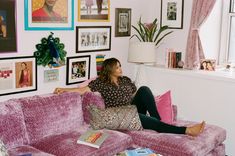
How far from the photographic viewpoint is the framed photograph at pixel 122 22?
4903 millimetres

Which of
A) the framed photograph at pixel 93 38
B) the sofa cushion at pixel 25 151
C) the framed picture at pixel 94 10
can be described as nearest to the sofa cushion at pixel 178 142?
the sofa cushion at pixel 25 151

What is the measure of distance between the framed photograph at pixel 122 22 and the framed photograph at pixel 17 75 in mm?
1449

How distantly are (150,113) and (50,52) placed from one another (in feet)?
4.25

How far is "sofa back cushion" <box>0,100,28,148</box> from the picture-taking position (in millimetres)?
3139

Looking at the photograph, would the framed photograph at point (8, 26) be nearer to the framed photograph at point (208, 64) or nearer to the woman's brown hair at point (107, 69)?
the woman's brown hair at point (107, 69)

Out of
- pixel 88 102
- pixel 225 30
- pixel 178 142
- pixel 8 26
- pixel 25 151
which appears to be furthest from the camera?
pixel 225 30

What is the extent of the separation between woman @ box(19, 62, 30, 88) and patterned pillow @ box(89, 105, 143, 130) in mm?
721

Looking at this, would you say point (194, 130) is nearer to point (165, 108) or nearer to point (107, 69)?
point (165, 108)

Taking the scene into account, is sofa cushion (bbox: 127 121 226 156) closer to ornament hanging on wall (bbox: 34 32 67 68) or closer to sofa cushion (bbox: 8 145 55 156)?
sofa cushion (bbox: 8 145 55 156)

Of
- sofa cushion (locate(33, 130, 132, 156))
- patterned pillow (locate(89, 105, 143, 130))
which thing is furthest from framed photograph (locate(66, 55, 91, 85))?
sofa cushion (locate(33, 130, 132, 156))

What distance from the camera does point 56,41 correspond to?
13.3 ft

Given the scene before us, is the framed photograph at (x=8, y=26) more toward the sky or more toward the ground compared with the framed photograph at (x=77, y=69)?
more toward the sky

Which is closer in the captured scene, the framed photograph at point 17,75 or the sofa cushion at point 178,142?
the sofa cushion at point 178,142

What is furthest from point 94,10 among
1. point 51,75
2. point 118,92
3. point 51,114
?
point 51,114
